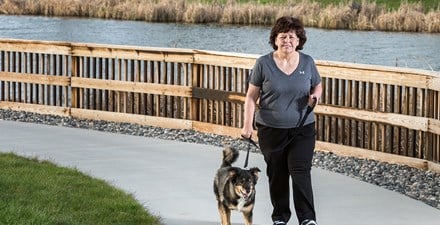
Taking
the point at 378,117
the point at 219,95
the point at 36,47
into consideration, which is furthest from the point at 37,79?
the point at 378,117

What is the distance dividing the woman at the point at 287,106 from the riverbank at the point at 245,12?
31752 mm

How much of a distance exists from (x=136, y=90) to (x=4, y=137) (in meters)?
2.97

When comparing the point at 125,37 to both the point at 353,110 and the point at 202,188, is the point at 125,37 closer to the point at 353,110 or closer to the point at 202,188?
the point at 353,110

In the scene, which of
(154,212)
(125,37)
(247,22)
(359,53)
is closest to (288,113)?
(154,212)

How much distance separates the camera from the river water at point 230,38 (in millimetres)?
32094

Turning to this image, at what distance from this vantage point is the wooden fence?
48.9 ft

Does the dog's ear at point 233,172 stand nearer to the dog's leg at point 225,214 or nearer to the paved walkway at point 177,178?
the dog's leg at point 225,214

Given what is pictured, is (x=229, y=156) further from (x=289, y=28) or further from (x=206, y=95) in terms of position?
(x=206, y=95)

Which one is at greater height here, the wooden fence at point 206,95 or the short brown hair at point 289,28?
the short brown hair at point 289,28

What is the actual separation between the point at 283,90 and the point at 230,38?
27.4 meters

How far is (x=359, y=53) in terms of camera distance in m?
32.8

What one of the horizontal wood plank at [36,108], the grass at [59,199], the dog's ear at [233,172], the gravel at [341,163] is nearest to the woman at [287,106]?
the dog's ear at [233,172]

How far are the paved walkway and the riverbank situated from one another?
26489 millimetres

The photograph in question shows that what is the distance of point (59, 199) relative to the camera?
36.0 feet
